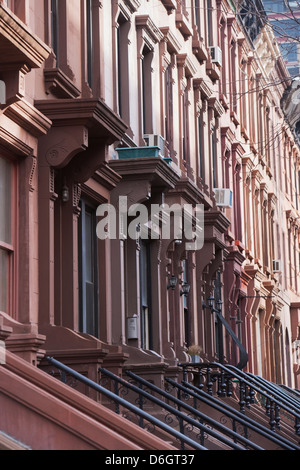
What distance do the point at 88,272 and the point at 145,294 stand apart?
3.36 metres

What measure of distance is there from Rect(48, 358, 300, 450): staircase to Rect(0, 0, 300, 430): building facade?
467mm

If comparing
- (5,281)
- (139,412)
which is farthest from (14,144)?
(139,412)

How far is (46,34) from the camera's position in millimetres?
14625

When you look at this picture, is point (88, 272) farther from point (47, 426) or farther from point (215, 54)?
point (215, 54)

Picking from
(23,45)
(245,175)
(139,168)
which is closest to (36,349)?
(23,45)

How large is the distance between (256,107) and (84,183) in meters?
23.1

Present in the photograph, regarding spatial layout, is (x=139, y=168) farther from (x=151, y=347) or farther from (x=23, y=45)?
(x=23, y=45)

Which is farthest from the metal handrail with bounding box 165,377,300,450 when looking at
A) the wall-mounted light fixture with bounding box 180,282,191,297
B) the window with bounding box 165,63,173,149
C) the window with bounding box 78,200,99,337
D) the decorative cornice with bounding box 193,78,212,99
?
the decorative cornice with bounding box 193,78,212,99

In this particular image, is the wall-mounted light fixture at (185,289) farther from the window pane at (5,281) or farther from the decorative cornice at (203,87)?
the window pane at (5,281)

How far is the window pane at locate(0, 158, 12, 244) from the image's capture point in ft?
41.9

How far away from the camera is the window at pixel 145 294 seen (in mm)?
19219

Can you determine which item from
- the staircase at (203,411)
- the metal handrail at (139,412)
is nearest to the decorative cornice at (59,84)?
the staircase at (203,411)

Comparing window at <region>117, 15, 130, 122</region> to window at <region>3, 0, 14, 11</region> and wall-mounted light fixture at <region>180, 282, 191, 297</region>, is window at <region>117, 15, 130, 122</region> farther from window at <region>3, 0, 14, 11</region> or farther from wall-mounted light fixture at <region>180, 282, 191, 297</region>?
window at <region>3, 0, 14, 11</region>

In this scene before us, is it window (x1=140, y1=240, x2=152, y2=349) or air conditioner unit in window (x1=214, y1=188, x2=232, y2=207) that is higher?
air conditioner unit in window (x1=214, y1=188, x2=232, y2=207)
